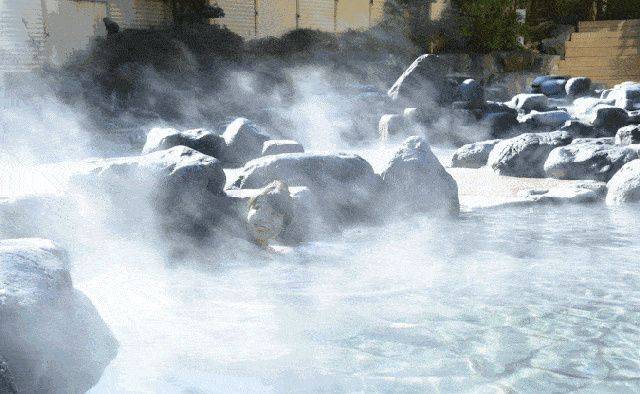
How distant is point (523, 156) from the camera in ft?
34.7

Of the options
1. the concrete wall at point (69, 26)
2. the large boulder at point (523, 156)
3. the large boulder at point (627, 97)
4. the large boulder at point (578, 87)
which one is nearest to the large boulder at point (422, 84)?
the large boulder at point (627, 97)

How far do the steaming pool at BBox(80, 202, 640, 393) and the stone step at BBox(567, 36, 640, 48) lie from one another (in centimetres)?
1732

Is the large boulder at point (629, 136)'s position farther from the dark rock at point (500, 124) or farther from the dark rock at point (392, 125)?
the dark rock at point (392, 125)

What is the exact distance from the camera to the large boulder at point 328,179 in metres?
7.29

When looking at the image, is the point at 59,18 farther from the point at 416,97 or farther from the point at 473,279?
the point at 473,279

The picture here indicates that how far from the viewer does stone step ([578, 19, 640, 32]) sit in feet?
72.5

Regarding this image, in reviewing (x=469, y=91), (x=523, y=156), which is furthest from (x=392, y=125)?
(x=523, y=156)

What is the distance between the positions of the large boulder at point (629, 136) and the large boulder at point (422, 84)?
532 centimetres

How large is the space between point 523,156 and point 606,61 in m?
14.0

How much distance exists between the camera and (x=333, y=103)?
17594 mm

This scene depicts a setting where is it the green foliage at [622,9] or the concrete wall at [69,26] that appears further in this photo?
the green foliage at [622,9]

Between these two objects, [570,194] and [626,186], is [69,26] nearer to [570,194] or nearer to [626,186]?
[570,194]

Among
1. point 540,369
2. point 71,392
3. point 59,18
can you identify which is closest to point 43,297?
point 71,392

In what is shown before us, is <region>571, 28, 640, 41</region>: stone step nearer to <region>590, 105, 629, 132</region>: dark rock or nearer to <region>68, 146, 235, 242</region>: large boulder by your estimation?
<region>590, 105, 629, 132</region>: dark rock
